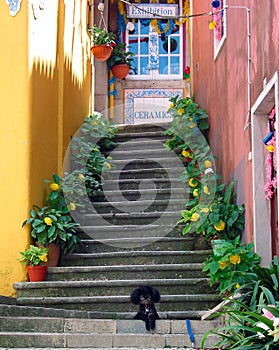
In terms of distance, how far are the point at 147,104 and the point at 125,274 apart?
6464 millimetres

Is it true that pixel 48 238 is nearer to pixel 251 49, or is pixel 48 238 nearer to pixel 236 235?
pixel 236 235

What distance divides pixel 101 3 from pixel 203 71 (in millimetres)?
3119

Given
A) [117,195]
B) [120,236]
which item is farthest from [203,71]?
[120,236]

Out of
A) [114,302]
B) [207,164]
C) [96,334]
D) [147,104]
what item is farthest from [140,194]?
[147,104]

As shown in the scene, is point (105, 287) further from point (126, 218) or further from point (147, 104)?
point (147, 104)

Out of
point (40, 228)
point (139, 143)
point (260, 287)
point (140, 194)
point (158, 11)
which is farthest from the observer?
point (158, 11)

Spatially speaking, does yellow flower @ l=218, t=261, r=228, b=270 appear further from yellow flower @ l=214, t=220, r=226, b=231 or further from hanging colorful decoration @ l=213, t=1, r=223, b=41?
hanging colorful decoration @ l=213, t=1, r=223, b=41

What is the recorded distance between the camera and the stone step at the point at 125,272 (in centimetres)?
821

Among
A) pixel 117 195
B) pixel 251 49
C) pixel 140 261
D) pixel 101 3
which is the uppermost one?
pixel 101 3

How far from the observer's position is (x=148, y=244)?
905cm

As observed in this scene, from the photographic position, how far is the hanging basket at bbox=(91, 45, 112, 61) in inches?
509

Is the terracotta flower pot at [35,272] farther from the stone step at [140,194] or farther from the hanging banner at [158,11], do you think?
the hanging banner at [158,11]

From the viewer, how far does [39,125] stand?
914 centimetres

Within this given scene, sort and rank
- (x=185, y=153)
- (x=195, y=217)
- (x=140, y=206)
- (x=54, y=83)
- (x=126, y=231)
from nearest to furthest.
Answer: (x=195, y=217) < (x=126, y=231) < (x=140, y=206) < (x=54, y=83) < (x=185, y=153)
